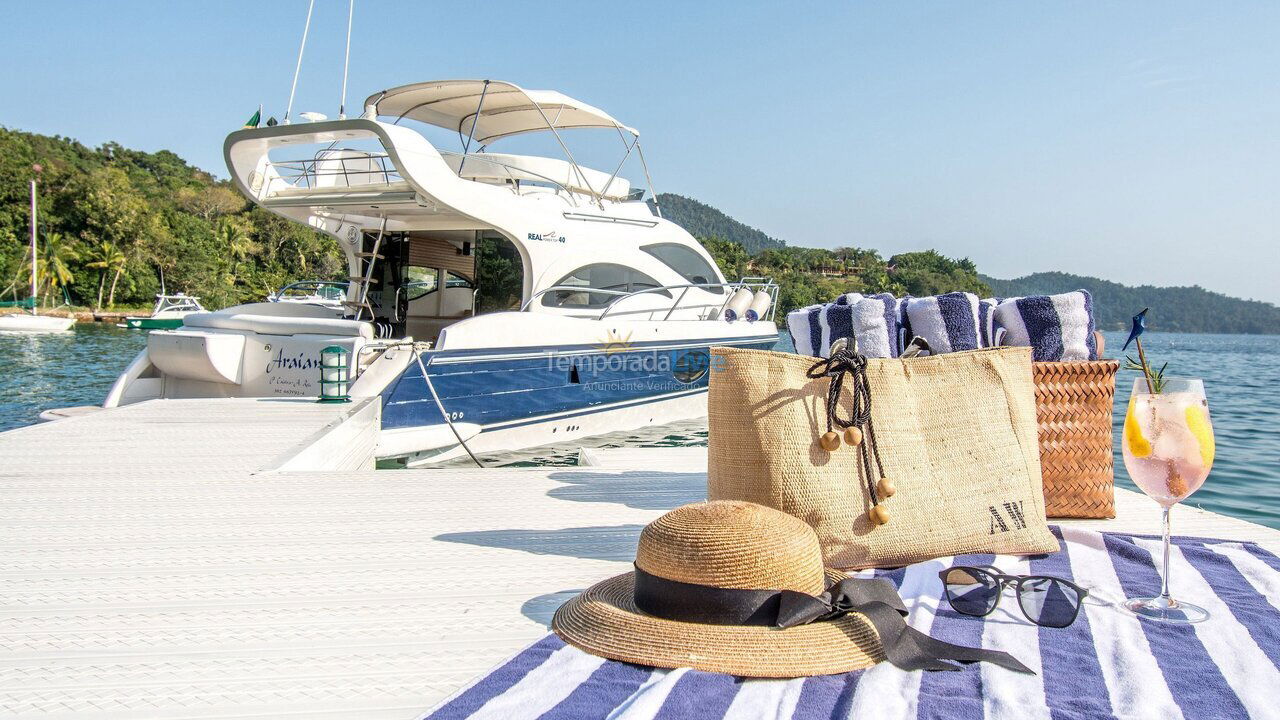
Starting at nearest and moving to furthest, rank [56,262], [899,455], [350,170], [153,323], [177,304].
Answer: [899,455] → [350,170] → [177,304] → [153,323] → [56,262]

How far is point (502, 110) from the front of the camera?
34.7ft

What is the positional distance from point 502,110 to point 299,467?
7.39 meters

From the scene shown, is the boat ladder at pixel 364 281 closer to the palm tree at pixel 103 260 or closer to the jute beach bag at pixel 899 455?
the jute beach bag at pixel 899 455

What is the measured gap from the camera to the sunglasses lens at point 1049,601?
1.79 metres

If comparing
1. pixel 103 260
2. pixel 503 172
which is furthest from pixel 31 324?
pixel 503 172

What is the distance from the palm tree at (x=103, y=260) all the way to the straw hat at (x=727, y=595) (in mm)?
57695

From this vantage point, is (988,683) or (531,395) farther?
(531,395)

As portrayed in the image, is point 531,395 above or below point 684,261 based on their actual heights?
below

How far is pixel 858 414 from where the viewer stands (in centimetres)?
209

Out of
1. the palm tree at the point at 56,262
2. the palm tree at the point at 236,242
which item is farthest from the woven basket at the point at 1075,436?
the palm tree at the point at 236,242

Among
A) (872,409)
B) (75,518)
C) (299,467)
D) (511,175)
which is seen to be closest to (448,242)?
(511,175)

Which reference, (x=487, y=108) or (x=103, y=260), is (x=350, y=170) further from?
(x=103, y=260)

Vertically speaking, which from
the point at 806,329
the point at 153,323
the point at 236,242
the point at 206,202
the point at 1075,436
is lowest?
the point at 1075,436

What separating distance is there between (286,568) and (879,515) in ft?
5.30
